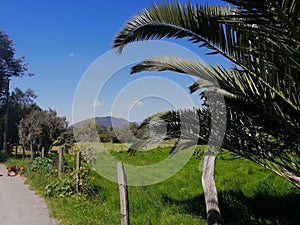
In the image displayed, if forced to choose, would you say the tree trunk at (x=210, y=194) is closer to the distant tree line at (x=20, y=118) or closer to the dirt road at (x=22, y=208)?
the dirt road at (x=22, y=208)

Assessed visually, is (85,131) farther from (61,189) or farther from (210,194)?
(210,194)

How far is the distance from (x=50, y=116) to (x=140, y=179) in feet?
41.7

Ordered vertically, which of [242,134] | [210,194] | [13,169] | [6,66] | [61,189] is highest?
[6,66]

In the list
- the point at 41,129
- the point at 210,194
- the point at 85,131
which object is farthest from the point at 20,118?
the point at 210,194

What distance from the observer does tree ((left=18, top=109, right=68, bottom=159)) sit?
20.1 m

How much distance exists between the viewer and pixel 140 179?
10016mm

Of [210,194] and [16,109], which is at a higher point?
[16,109]

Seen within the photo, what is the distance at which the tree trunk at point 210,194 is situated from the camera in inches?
182

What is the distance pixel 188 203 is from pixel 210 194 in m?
2.23

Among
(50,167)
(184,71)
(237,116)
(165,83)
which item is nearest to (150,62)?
(165,83)

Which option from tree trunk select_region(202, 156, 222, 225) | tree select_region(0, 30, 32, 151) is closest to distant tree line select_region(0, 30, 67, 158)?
tree select_region(0, 30, 32, 151)

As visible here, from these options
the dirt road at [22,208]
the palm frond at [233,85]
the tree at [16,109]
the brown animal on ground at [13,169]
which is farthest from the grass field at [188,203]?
the tree at [16,109]

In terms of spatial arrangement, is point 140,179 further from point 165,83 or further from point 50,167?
point 165,83

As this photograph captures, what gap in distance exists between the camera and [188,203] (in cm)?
696
